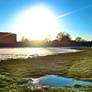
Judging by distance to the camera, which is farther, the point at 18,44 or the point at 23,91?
the point at 18,44

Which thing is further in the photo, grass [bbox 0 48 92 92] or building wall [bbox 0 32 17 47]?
building wall [bbox 0 32 17 47]

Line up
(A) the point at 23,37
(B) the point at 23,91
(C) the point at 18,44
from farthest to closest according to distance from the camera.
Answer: (A) the point at 23,37 < (C) the point at 18,44 < (B) the point at 23,91

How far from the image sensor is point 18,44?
90938 mm

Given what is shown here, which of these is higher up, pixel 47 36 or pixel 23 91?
pixel 47 36

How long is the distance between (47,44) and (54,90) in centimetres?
9369

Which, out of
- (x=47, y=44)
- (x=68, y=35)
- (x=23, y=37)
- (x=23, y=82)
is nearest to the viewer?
(x=23, y=82)

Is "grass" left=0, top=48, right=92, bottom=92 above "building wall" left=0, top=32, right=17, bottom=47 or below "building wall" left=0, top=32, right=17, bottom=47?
below

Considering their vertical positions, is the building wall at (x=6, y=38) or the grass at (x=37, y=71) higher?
the building wall at (x=6, y=38)

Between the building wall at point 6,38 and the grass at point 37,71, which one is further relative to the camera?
the building wall at point 6,38

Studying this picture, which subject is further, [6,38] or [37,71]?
[6,38]

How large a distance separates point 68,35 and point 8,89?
11807cm

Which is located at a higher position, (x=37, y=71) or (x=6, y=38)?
(x=6, y=38)

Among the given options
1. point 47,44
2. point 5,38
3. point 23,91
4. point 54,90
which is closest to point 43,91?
point 54,90

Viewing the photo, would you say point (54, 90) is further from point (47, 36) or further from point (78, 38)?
point (78, 38)
